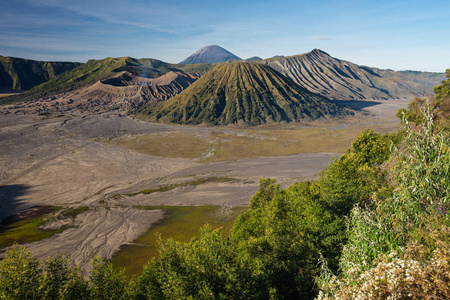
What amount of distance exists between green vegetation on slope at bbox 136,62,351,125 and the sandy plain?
89.3 ft

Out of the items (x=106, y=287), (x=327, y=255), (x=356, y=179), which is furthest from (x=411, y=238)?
(x=356, y=179)

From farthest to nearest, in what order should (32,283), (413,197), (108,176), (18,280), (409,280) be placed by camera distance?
(108,176)
(32,283)
(18,280)
(413,197)
(409,280)

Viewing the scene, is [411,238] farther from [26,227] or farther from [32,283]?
[26,227]

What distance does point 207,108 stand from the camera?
463ft

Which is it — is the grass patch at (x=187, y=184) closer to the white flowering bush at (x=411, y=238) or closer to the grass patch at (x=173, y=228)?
the grass patch at (x=173, y=228)

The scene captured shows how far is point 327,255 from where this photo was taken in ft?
61.3

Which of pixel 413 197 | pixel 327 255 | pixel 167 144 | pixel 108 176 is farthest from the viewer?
pixel 167 144

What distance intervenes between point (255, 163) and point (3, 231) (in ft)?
190

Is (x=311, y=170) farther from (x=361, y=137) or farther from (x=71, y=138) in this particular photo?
(x=71, y=138)

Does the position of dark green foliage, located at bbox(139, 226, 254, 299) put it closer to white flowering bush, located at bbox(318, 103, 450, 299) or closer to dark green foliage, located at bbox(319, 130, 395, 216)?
white flowering bush, located at bbox(318, 103, 450, 299)

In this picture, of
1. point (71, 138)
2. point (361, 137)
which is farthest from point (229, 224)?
point (71, 138)

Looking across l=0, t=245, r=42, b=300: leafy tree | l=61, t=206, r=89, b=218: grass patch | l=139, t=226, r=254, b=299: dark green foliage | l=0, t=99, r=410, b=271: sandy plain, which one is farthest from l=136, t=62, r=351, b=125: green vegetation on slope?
l=0, t=245, r=42, b=300: leafy tree

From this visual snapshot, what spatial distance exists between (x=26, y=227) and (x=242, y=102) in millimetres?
121522

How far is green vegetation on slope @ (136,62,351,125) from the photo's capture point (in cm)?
13562
